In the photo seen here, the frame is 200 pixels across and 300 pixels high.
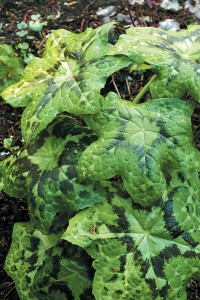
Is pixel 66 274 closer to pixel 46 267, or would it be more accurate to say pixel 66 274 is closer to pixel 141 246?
pixel 46 267

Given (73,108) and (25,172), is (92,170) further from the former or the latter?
(25,172)

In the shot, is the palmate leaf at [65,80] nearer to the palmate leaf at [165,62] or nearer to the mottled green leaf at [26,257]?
the palmate leaf at [165,62]

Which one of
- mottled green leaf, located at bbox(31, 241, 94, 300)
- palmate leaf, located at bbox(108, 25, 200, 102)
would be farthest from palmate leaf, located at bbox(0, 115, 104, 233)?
palmate leaf, located at bbox(108, 25, 200, 102)

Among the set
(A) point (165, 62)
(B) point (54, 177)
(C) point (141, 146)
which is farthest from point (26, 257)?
(A) point (165, 62)

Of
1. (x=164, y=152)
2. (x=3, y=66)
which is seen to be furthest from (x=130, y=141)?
(x=3, y=66)

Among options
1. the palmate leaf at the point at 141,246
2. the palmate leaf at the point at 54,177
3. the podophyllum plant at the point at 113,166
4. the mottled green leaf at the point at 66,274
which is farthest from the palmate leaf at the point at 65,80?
the mottled green leaf at the point at 66,274

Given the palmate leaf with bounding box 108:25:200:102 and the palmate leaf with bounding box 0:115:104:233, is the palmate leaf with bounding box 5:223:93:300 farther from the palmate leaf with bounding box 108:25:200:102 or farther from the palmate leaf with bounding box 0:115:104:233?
the palmate leaf with bounding box 108:25:200:102
